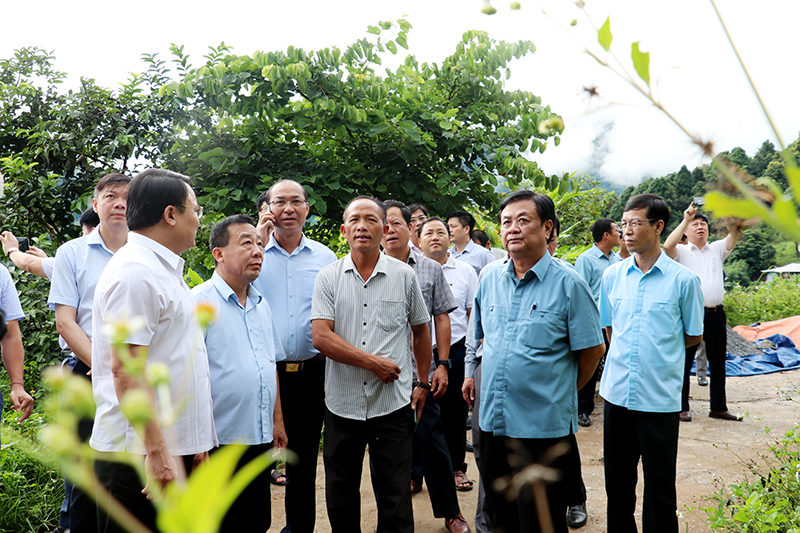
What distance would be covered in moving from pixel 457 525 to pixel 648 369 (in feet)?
5.14

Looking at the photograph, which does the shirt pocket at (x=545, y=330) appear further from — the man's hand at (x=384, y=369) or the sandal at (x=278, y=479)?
the sandal at (x=278, y=479)

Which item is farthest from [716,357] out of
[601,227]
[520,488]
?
[520,488]

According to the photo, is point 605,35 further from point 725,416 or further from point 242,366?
point 725,416

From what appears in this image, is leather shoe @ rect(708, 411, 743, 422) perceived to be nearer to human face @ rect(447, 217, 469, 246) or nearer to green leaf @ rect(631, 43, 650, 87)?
human face @ rect(447, 217, 469, 246)

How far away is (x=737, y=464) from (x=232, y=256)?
4501 millimetres

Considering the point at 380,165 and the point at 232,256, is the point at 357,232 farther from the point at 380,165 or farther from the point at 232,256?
the point at 380,165

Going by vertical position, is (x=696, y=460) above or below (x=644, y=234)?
below

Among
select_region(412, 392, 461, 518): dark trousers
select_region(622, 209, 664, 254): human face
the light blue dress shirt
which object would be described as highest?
select_region(622, 209, 664, 254): human face

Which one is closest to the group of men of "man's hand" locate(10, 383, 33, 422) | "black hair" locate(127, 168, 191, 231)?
"black hair" locate(127, 168, 191, 231)

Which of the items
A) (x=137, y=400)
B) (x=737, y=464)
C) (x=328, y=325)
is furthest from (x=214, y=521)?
(x=737, y=464)

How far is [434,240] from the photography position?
15.7ft

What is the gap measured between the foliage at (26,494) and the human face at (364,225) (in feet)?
7.29

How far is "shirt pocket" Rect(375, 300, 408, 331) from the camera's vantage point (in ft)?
10.0

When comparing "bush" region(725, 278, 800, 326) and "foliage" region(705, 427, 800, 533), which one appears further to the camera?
A: "bush" region(725, 278, 800, 326)
